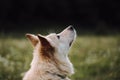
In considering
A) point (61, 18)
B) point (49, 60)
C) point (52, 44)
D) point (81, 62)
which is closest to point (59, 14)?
A: point (61, 18)

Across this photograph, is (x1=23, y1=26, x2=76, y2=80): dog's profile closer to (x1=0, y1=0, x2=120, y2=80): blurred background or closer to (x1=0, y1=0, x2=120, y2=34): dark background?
(x1=0, y1=0, x2=120, y2=80): blurred background

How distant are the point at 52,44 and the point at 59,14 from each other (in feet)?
46.4

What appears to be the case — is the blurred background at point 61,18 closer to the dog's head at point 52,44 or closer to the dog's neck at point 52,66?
the dog's head at point 52,44

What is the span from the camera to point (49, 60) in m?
7.76

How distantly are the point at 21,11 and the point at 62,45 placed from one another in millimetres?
13305

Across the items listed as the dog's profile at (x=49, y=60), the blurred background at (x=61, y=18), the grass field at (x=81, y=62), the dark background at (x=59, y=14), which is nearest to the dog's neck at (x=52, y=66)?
the dog's profile at (x=49, y=60)

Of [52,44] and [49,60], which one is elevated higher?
[52,44]

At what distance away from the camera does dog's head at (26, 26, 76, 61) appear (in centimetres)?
768

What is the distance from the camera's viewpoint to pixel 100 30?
61.8 feet

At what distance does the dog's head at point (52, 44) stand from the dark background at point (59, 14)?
39.4 ft

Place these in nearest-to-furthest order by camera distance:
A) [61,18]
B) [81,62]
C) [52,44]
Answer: [52,44] < [81,62] < [61,18]

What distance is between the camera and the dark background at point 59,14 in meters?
21.0

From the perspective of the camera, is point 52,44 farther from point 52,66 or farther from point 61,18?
point 61,18

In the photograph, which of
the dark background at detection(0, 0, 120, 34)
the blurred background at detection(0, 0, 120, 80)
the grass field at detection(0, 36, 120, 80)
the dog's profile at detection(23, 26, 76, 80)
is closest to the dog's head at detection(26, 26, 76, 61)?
the dog's profile at detection(23, 26, 76, 80)
